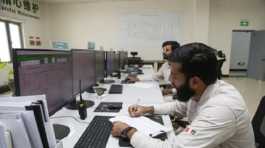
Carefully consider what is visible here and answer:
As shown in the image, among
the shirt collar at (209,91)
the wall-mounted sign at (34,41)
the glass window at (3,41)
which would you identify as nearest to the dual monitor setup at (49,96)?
the shirt collar at (209,91)

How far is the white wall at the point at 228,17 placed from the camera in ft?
21.2

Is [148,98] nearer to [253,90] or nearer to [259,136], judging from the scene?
[259,136]

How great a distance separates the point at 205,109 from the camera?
0.84m

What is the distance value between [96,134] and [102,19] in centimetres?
618

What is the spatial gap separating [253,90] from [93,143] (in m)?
5.37

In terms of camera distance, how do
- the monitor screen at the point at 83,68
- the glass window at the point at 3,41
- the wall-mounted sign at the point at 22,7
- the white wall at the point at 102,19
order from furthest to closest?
the white wall at the point at 102,19 → the glass window at the point at 3,41 → the wall-mounted sign at the point at 22,7 → the monitor screen at the point at 83,68

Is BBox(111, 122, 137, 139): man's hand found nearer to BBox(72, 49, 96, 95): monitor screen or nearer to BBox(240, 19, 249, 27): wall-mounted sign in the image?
BBox(72, 49, 96, 95): monitor screen

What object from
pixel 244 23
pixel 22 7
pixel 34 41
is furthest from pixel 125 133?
pixel 244 23

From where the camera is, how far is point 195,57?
87 cm

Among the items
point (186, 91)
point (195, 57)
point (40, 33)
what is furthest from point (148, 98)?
point (40, 33)

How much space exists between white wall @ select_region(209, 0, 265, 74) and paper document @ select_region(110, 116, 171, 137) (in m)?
6.44

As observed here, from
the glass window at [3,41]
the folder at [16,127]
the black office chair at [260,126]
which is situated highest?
the glass window at [3,41]

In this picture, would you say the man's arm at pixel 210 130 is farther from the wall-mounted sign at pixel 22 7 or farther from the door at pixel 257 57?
the door at pixel 257 57

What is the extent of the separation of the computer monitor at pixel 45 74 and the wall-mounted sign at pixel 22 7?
4.77 meters
